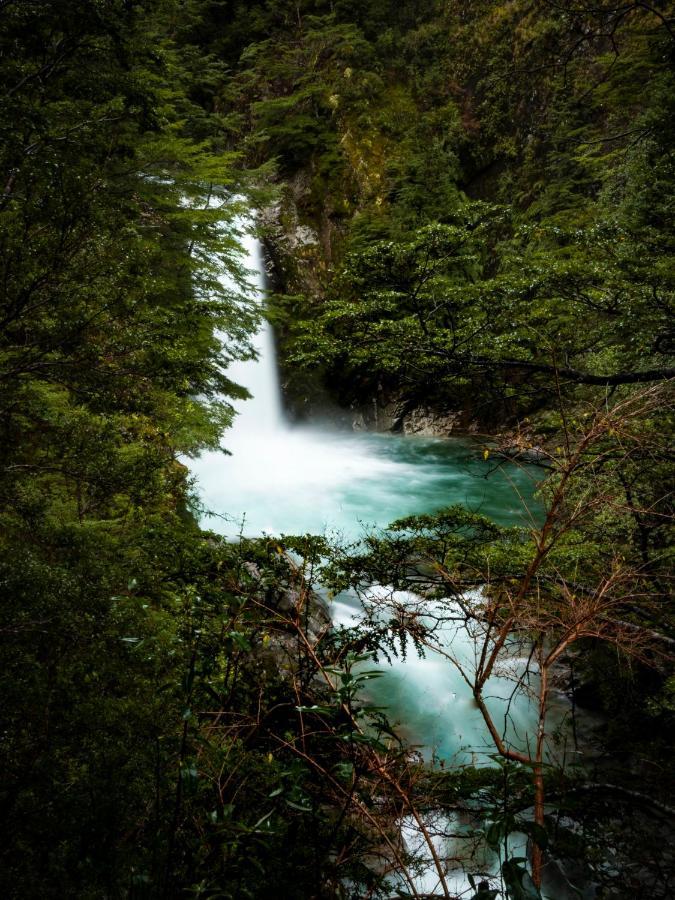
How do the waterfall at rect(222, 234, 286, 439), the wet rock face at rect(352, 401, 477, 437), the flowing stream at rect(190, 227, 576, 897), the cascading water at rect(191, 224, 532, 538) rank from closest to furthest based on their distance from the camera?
the flowing stream at rect(190, 227, 576, 897), the cascading water at rect(191, 224, 532, 538), the wet rock face at rect(352, 401, 477, 437), the waterfall at rect(222, 234, 286, 439)

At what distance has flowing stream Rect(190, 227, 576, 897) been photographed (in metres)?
5.60

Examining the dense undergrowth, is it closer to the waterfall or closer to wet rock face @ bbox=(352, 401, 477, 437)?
wet rock face @ bbox=(352, 401, 477, 437)

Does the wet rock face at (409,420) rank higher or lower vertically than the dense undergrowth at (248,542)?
higher

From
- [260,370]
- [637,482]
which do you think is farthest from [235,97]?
[637,482]

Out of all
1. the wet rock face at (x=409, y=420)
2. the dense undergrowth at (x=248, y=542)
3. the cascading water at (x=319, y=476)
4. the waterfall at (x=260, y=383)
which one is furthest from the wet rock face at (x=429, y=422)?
the dense undergrowth at (x=248, y=542)

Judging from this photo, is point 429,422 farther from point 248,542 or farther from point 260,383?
point 248,542

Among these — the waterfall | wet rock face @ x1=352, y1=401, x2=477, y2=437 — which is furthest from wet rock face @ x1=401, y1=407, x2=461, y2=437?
the waterfall

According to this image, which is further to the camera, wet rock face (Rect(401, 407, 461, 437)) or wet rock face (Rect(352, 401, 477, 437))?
wet rock face (Rect(401, 407, 461, 437))

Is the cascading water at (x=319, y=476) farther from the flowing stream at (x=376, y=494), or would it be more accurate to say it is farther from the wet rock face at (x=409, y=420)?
the wet rock face at (x=409, y=420)

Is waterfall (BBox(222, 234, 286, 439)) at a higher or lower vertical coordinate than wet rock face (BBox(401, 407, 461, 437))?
higher

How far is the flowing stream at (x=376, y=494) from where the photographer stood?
560cm

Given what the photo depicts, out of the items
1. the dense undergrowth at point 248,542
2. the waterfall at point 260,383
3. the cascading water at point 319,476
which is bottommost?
the dense undergrowth at point 248,542

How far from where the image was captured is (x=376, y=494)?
1218 centimetres

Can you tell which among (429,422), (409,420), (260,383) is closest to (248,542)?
(429,422)
